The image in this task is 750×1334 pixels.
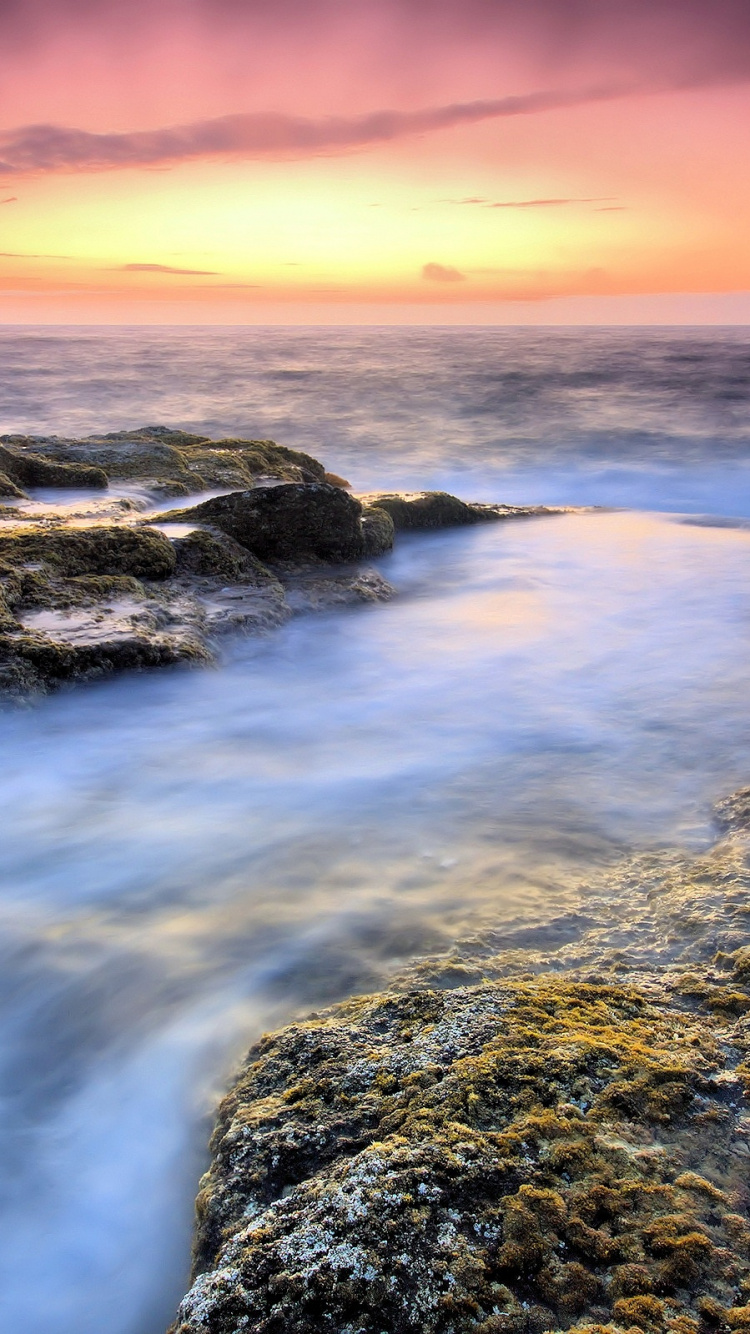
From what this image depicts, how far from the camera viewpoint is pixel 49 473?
8.95 m

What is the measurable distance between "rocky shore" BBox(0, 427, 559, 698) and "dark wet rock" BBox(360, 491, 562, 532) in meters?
0.02

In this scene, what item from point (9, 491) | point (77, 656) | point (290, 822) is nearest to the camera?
point (290, 822)

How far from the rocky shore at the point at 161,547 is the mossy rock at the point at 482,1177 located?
372 cm

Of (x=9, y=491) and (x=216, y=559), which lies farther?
(x=9, y=491)

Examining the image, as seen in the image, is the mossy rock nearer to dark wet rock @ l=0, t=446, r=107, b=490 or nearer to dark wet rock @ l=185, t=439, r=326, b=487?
dark wet rock @ l=0, t=446, r=107, b=490

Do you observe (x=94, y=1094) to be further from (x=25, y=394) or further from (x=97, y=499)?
(x=25, y=394)

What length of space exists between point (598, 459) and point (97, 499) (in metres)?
13.5

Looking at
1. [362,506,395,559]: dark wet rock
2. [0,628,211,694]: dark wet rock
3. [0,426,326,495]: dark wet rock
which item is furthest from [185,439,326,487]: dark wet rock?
[0,628,211,694]: dark wet rock

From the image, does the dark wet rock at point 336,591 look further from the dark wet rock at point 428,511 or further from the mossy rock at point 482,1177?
the mossy rock at point 482,1177

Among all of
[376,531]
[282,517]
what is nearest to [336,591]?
[282,517]

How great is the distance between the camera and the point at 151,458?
9.73 m

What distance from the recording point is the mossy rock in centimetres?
136

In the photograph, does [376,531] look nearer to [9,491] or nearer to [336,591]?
[336,591]

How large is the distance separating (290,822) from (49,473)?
21.0 ft
